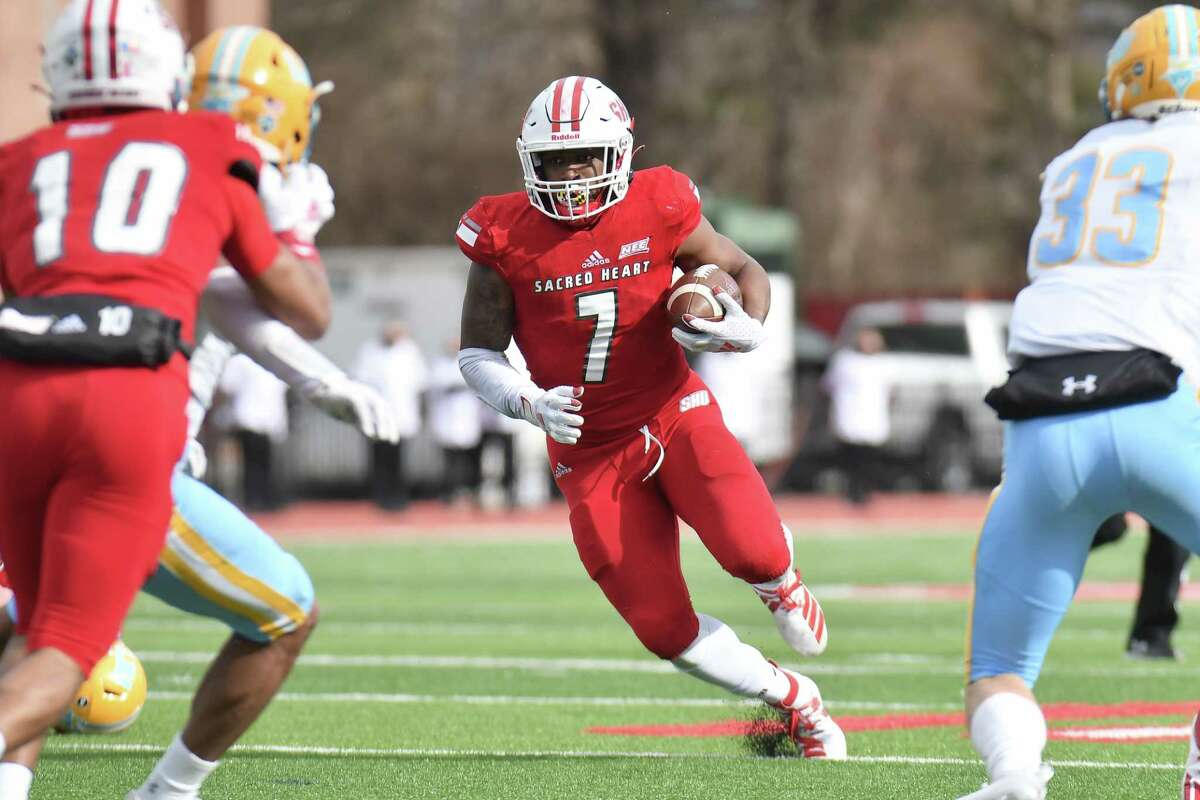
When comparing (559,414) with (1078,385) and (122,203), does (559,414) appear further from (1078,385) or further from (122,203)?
(122,203)

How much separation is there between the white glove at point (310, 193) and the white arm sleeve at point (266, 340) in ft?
1.75

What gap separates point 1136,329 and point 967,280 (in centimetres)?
3899

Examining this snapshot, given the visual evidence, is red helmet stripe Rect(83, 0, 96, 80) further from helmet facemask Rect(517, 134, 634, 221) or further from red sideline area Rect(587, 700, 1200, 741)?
red sideline area Rect(587, 700, 1200, 741)

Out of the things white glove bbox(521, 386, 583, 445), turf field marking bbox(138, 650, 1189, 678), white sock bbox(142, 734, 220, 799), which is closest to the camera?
white sock bbox(142, 734, 220, 799)

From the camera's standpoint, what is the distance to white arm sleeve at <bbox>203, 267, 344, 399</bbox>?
4.36m

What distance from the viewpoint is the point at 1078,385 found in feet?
14.3

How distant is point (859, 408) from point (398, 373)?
4813 millimetres

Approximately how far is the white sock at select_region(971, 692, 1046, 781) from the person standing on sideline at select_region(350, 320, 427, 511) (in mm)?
15253

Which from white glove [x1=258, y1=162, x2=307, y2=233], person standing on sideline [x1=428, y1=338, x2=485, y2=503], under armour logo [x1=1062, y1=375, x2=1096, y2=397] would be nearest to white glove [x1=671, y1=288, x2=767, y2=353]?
under armour logo [x1=1062, y1=375, x2=1096, y2=397]

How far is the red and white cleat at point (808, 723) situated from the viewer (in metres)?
6.09

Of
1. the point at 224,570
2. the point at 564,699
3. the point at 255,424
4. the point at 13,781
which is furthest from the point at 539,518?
the point at 13,781

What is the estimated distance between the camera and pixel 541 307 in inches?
236

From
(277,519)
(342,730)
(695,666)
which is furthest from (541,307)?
(277,519)

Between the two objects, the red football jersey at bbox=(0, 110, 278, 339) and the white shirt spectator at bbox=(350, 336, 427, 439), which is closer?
the red football jersey at bbox=(0, 110, 278, 339)
